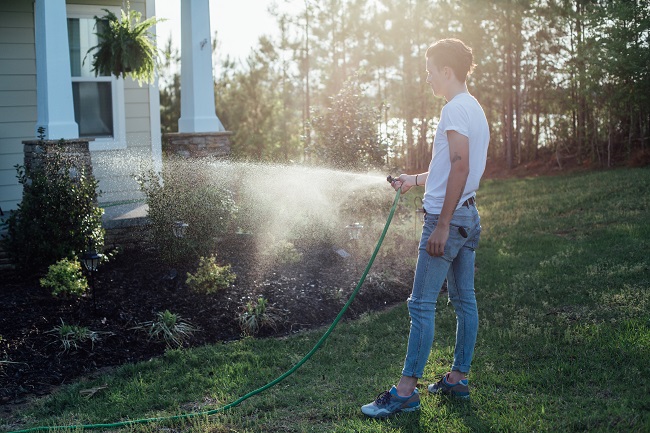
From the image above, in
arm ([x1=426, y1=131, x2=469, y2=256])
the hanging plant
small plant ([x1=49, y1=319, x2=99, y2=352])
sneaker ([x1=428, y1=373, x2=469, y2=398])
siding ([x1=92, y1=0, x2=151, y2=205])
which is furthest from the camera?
siding ([x1=92, y1=0, x2=151, y2=205])

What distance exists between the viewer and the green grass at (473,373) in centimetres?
363

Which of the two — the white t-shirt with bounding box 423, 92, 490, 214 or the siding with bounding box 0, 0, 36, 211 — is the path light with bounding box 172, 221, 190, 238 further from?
the white t-shirt with bounding box 423, 92, 490, 214

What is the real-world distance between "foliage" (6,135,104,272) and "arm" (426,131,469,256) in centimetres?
410

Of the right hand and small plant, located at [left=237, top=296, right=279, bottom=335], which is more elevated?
the right hand

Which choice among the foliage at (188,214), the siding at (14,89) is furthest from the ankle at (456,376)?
the siding at (14,89)

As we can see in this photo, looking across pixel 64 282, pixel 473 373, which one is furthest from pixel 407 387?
pixel 64 282

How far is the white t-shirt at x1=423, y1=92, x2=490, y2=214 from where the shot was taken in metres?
3.49

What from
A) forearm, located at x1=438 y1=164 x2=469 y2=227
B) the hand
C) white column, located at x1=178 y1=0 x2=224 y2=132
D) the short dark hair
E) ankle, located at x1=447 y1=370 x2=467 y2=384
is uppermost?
white column, located at x1=178 y1=0 x2=224 y2=132

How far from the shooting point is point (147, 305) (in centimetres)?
595

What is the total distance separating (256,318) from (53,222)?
2.29 metres

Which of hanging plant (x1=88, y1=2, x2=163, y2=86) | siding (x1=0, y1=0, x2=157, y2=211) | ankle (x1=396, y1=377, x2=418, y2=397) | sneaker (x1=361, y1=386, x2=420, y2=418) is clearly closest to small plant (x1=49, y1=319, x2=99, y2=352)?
sneaker (x1=361, y1=386, x2=420, y2=418)

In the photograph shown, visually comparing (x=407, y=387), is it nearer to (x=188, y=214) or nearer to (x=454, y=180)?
(x=454, y=180)

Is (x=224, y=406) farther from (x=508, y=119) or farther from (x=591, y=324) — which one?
(x=508, y=119)

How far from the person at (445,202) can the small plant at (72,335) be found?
248cm
